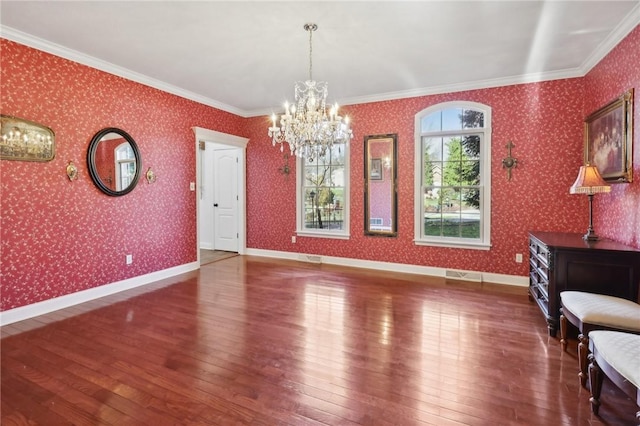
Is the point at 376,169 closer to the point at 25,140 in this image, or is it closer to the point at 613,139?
the point at 613,139

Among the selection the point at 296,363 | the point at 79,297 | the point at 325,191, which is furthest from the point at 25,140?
the point at 325,191

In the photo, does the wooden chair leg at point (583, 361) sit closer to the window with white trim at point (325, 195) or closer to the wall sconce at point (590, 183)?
the wall sconce at point (590, 183)

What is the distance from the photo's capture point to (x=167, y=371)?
7.79 feet

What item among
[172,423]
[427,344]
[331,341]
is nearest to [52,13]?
[172,423]

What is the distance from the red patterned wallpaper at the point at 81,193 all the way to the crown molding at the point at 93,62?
0.06 m

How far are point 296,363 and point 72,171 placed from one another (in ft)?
11.0

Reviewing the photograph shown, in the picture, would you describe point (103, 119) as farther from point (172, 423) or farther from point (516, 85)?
point (516, 85)

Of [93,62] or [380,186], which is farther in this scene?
[380,186]

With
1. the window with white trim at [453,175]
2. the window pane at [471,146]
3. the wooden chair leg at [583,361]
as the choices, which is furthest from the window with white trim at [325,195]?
the wooden chair leg at [583,361]

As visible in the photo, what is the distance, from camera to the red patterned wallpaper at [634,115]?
2941mm

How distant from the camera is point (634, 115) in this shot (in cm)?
297

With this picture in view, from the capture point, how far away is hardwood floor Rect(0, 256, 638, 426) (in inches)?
76.2

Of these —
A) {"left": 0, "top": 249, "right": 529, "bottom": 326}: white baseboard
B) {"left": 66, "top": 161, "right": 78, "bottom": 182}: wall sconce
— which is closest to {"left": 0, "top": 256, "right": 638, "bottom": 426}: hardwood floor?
{"left": 0, "top": 249, "right": 529, "bottom": 326}: white baseboard

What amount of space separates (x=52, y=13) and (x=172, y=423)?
349 centimetres
